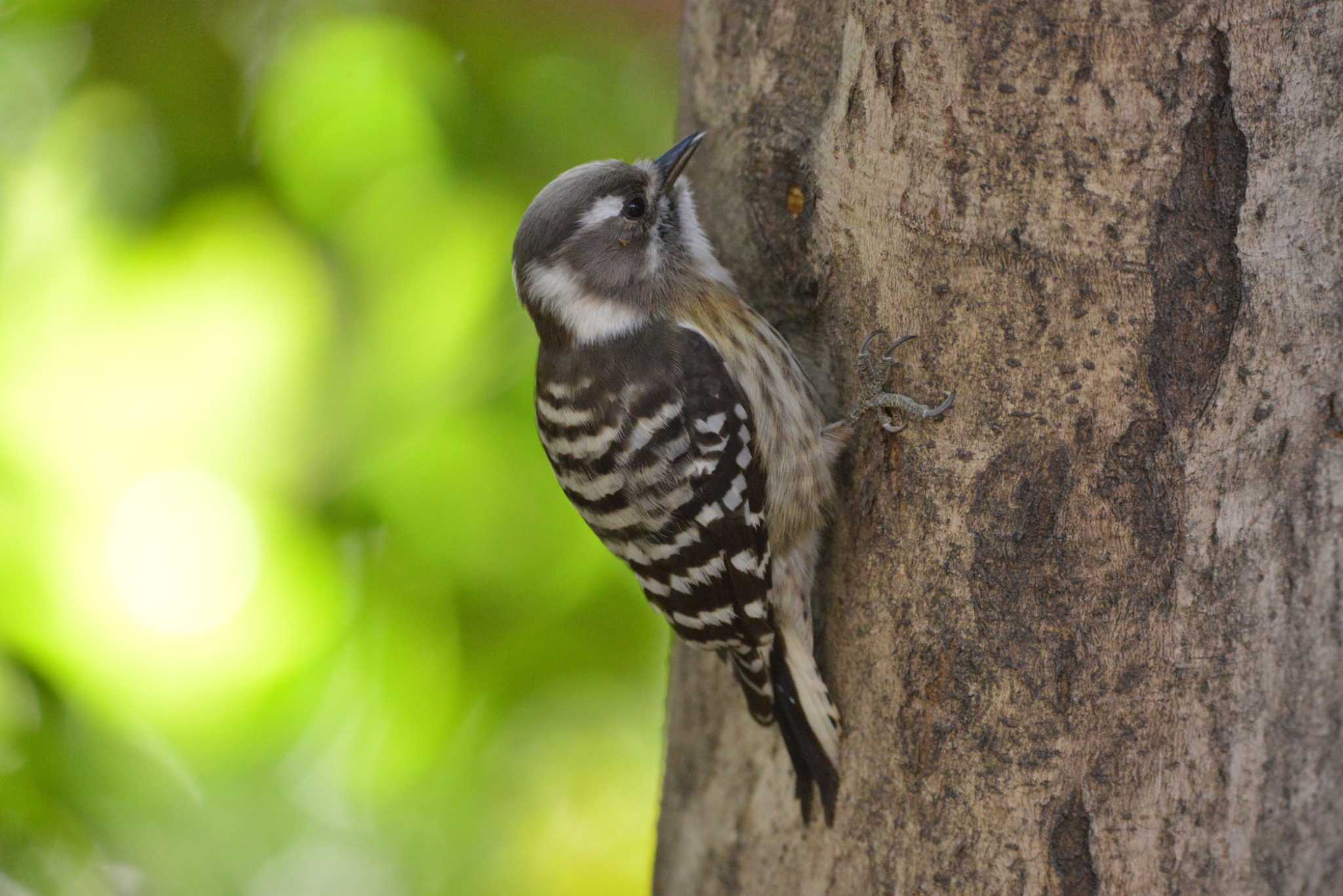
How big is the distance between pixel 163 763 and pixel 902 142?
2.39 m

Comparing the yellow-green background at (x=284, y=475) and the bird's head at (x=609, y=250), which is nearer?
the bird's head at (x=609, y=250)

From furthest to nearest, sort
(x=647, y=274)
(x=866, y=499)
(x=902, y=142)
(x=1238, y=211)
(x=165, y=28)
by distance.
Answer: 1. (x=165, y=28)
2. (x=647, y=274)
3. (x=866, y=499)
4. (x=902, y=142)
5. (x=1238, y=211)

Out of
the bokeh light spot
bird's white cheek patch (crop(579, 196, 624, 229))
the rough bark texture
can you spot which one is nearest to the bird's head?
bird's white cheek patch (crop(579, 196, 624, 229))

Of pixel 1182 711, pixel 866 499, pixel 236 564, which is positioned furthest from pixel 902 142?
pixel 236 564

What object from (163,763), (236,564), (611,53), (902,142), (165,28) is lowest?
(163,763)

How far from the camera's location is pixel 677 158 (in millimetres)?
1987

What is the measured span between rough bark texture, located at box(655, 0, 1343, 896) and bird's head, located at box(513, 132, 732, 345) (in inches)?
16.6

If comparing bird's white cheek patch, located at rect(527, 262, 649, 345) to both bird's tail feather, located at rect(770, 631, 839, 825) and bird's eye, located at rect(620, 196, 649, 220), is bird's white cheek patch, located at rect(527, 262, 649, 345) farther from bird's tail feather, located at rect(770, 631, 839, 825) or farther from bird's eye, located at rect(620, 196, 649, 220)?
bird's tail feather, located at rect(770, 631, 839, 825)

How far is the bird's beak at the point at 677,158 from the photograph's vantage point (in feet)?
6.50

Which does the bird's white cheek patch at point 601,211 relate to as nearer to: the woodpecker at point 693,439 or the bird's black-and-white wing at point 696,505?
the woodpecker at point 693,439

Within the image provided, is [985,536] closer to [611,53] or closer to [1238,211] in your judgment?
[1238,211]

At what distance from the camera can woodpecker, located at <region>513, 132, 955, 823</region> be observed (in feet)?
5.98

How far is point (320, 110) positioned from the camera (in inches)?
118

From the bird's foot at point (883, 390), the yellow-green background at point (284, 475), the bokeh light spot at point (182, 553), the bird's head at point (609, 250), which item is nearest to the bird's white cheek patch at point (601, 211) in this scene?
the bird's head at point (609, 250)
